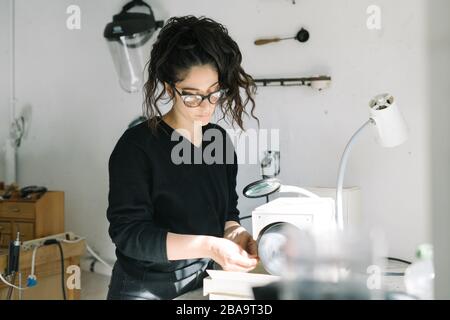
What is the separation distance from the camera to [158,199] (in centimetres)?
122

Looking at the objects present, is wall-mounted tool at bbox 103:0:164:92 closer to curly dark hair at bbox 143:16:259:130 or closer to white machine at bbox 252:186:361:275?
curly dark hair at bbox 143:16:259:130

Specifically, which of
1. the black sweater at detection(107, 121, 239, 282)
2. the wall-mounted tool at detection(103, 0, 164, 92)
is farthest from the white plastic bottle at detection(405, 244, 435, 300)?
the wall-mounted tool at detection(103, 0, 164, 92)

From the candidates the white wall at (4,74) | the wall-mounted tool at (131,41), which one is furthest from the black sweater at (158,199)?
the white wall at (4,74)

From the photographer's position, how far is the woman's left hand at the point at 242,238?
3.92 ft

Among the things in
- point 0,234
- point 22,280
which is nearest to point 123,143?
point 22,280

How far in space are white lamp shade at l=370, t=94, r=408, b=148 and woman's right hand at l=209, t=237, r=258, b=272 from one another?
2.09 ft

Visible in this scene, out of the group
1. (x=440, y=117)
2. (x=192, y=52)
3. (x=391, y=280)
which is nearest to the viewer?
(x=192, y=52)

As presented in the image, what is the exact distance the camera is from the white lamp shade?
1.44 metres

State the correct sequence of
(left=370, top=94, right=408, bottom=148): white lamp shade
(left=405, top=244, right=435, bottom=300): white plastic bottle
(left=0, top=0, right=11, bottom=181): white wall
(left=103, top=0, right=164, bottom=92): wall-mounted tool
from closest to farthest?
(left=405, top=244, right=435, bottom=300): white plastic bottle
(left=370, top=94, right=408, bottom=148): white lamp shade
(left=103, top=0, right=164, bottom=92): wall-mounted tool
(left=0, top=0, right=11, bottom=181): white wall

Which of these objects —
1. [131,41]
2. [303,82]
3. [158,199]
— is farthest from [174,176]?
[131,41]

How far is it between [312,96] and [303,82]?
0.07m

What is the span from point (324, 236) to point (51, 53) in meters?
2.87

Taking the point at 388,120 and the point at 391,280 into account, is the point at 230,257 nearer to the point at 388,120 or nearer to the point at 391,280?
the point at 391,280

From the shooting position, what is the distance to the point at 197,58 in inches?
46.5
